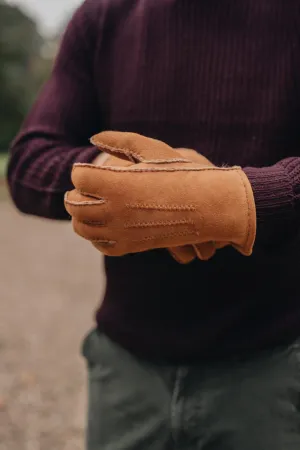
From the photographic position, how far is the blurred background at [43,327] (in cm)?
147

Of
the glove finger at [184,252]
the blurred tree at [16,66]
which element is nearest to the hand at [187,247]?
the glove finger at [184,252]

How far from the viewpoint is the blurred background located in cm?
147

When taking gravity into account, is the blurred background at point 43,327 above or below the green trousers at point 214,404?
below

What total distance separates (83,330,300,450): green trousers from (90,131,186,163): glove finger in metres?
0.32

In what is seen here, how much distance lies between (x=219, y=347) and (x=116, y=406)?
0.18 m

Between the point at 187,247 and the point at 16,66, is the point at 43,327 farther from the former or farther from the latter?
the point at 16,66

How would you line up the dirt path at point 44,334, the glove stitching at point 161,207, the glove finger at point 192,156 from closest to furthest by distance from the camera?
the glove stitching at point 161,207 → the glove finger at point 192,156 → the dirt path at point 44,334

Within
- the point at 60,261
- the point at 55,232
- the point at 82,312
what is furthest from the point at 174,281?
the point at 55,232

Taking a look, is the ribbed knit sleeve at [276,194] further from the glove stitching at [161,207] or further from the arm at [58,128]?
the arm at [58,128]

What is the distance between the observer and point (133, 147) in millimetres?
617

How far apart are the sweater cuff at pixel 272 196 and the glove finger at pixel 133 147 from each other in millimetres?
88

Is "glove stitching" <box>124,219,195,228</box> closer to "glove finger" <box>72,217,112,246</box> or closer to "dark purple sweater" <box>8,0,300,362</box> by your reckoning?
"glove finger" <box>72,217,112,246</box>

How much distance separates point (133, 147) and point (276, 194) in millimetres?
163

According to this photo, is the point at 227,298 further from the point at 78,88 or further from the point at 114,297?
the point at 78,88
